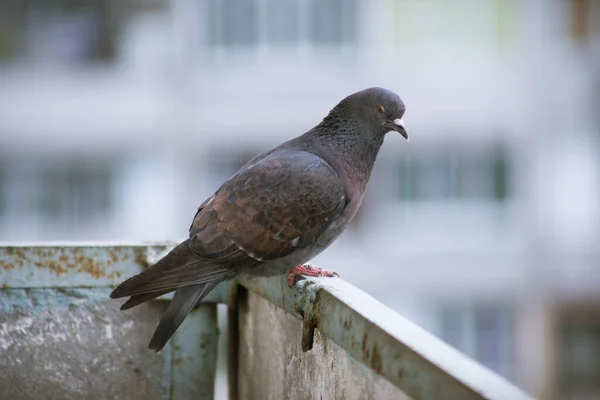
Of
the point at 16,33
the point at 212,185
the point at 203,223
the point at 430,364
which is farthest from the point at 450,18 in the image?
A: the point at 430,364

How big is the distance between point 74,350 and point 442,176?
1631 centimetres

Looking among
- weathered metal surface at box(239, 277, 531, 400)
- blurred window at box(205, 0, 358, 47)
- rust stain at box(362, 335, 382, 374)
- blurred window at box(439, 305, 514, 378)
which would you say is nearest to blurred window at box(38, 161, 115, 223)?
blurred window at box(205, 0, 358, 47)

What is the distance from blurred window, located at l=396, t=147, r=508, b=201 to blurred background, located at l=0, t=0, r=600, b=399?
0.11 feet

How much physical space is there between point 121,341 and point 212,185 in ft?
52.3

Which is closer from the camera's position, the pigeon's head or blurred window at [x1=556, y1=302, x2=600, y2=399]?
the pigeon's head

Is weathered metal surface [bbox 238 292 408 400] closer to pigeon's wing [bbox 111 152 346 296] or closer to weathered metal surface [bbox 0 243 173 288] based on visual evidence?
pigeon's wing [bbox 111 152 346 296]

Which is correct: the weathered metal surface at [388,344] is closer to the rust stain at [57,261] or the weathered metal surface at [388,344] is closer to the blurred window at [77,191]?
the rust stain at [57,261]

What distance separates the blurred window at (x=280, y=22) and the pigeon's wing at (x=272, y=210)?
607 inches

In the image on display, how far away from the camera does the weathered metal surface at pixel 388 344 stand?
206cm

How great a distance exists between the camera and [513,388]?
1.98 meters

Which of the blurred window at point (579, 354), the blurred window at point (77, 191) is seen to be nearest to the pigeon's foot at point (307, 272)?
the blurred window at point (77, 191)

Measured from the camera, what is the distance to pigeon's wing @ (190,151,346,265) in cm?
397

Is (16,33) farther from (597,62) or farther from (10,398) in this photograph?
(10,398)

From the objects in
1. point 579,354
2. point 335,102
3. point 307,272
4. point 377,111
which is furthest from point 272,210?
point 579,354
